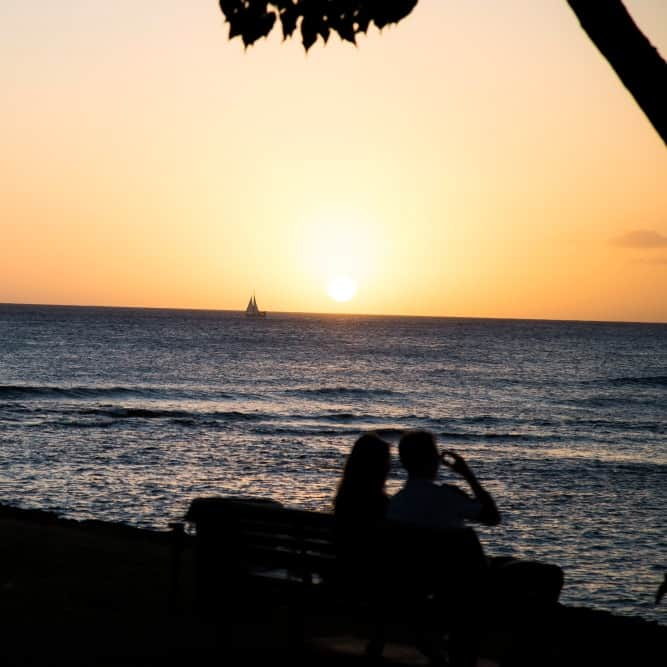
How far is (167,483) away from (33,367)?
179 ft

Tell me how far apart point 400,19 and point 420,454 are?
2673 mm

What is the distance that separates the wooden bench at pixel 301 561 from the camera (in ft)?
18.7

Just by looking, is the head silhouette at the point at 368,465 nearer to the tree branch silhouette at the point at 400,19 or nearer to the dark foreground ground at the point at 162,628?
the dark foreground ground at the point at 162,628

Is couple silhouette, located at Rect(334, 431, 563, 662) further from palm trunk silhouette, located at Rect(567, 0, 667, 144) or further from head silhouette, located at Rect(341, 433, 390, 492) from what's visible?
palm trunk silhouette, located at Rect(567, 0, 667, 144)

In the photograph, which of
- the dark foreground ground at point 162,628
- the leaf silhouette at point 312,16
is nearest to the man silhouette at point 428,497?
the dark foreground ground at point 162,628

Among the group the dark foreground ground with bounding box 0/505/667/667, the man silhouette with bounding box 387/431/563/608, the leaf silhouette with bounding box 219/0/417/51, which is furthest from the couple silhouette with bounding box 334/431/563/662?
the leaf silhouette with bounding box 219/0/417/51

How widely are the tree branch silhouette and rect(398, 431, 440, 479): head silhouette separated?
8.23 feet

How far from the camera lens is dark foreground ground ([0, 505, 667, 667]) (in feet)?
→ 21.1

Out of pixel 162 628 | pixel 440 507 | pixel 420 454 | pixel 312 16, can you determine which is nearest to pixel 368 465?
pixel 420 454

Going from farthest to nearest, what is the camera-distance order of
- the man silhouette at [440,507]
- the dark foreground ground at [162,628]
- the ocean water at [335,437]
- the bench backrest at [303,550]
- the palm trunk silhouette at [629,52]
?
the ocean water at [335,437]
the dark foreground ground at [162,628]
the man silhouette at [440,507]
the bench backrest at [303,550]
the palm trunk silhouette at [629,52]

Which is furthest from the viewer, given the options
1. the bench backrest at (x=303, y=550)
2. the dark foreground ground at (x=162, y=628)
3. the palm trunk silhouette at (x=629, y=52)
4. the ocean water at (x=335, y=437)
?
the ocean water at (x=335, y=437)

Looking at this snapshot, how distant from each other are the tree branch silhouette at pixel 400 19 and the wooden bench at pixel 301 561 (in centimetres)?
277

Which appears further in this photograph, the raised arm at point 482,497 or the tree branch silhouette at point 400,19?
the raised arm at point 482,497

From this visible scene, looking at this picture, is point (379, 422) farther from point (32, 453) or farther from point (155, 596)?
point (155, 596)
